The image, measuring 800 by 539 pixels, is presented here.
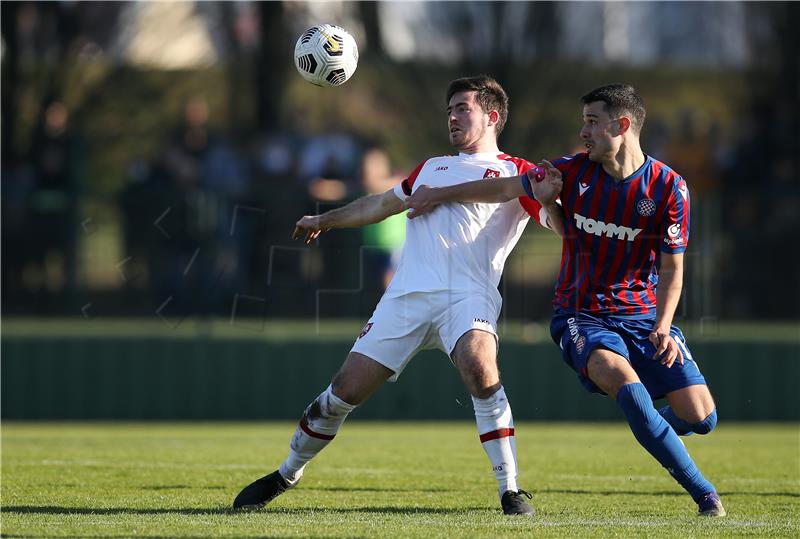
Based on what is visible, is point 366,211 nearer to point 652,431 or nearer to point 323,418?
point 323,418

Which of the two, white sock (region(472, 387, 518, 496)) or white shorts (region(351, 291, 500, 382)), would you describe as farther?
white shorts (region(351, 291, 500, 382))

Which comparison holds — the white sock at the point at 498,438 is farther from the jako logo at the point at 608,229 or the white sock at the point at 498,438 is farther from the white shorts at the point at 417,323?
the jako logo at the point at 608,229

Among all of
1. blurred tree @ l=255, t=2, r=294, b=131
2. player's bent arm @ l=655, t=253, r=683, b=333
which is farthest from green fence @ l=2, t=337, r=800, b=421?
player's bent arm @ l=655, t=253, r=683, b=333

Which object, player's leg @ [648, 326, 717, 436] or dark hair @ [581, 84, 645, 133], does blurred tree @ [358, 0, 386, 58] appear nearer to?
dark hair @ [581, 84, 645, 133]

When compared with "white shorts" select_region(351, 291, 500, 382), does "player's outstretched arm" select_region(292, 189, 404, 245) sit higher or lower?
higher

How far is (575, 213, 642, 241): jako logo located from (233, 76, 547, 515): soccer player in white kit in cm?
27

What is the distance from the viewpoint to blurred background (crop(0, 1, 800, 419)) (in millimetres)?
15367

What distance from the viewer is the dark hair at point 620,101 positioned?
7438mm

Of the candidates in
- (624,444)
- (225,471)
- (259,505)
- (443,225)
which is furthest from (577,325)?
(624,444)

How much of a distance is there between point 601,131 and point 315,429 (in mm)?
2277

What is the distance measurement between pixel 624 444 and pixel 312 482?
447 cm

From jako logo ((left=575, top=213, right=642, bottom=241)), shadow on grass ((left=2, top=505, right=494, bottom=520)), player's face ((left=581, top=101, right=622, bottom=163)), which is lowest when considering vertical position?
shadow on grass ((left=2, top=505, right=494, bottom=520))

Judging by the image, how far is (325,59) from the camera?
8805 mm

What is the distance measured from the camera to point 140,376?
15.8 m
